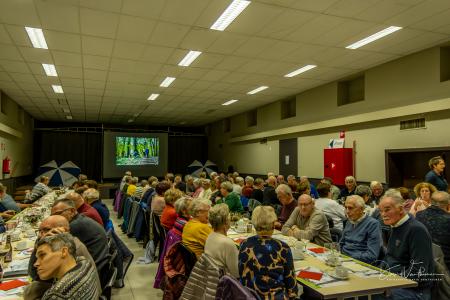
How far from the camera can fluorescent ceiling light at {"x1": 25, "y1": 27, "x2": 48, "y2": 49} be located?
498 centimetres

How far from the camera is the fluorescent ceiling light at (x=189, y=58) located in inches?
240

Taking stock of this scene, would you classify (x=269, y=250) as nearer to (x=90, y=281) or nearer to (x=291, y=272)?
(x=291, y=272)

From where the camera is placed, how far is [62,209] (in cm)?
308

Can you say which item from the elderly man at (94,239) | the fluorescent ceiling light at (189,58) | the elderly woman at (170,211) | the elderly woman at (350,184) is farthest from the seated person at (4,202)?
the elderly woman at (350,184)

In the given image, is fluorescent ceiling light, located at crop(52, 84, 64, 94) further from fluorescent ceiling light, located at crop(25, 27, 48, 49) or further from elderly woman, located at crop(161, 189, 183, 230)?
elderly woman, located at crop(161, 189, 183, 230)

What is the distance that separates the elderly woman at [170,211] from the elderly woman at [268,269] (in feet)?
7.56

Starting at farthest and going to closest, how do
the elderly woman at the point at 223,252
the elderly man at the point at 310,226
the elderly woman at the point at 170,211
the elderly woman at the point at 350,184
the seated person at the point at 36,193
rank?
the seated person at the point at 36,193 < the elderly woman at the point at 350,184 < the elderly woman at the point at 170,211 < the elderly man at the point at 310,226 < the elderly woman at the point at 223,252

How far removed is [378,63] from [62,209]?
6403mm

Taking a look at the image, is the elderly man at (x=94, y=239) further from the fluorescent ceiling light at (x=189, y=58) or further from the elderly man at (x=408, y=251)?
the fluorescent ceiling light at (x=189, y=58)

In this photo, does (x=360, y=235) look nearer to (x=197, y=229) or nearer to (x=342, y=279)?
(x=342, y=279)

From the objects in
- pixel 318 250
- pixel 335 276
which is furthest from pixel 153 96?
pixel 335 276

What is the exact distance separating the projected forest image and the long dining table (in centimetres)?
1300

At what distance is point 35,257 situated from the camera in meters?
2.29

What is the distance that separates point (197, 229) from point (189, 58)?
412 centimetres
